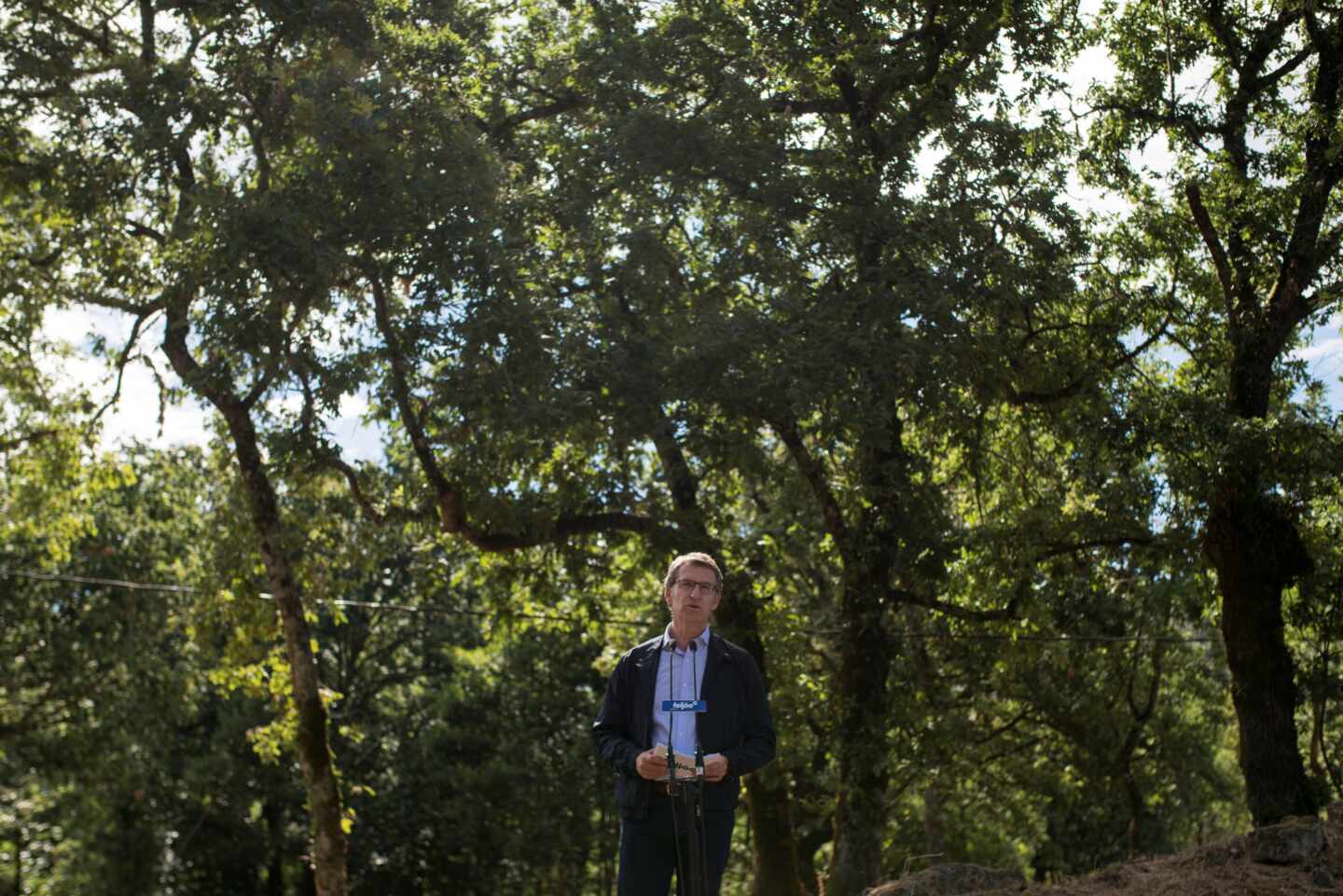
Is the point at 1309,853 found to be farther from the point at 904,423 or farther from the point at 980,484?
the point at 904,423

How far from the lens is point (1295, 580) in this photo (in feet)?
40.7

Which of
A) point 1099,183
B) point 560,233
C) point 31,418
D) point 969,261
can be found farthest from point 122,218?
point 1099,183

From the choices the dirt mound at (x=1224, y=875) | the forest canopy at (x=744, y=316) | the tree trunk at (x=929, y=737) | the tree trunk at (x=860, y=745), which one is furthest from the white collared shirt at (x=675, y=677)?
the tree trunk at (x=929, y=737)

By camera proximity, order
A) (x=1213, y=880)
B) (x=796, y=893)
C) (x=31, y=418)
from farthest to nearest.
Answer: (x=31, y=418) < (x=796, y=893) < (x=1213, y=880)

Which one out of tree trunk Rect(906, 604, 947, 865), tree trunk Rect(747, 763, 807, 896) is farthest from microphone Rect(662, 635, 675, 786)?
tree trunk Rect(747, 763, 807, 896)

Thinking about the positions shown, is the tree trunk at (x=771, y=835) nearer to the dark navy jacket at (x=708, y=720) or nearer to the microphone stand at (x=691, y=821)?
the dark navy jacket at (x=708, y=720)

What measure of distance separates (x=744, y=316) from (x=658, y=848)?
26.2 feet

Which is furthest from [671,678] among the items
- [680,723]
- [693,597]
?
[693,597]

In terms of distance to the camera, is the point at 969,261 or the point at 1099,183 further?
the point at 1099,183

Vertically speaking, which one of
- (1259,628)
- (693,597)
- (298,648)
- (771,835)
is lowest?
(693,597)

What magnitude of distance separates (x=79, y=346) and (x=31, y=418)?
123 centimetres

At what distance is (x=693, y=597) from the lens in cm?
430

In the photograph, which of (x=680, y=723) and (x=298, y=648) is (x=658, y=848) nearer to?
(x=680, y=723)

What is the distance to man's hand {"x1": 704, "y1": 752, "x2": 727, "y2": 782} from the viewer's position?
4.16m
